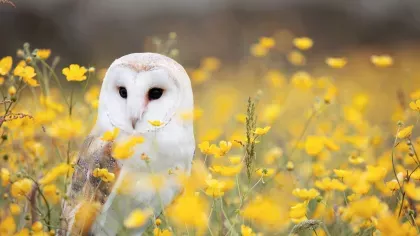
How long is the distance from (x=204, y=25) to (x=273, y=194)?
5.19 meters

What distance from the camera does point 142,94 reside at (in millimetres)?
1641

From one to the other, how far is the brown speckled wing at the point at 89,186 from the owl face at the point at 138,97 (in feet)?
0.27

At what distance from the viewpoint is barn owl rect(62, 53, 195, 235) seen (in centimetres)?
166

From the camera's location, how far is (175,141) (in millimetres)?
1709

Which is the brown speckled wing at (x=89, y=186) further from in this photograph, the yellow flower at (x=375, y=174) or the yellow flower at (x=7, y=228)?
the yellow flower at (x=375, y=174)

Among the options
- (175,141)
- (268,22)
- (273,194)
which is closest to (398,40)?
(268,22)

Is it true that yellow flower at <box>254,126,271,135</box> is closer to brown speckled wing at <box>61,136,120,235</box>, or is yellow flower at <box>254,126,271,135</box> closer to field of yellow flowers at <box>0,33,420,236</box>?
field of yellow flowers at <box>0,33,420,236</box>

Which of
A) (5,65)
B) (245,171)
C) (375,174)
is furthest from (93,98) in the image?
(375,174)

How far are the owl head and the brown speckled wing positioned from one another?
6 centimetres

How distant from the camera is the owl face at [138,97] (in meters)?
1.64

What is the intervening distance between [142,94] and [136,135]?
0.11 metres

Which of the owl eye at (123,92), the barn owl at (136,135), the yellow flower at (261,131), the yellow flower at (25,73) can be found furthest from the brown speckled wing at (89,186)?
the yellow flower at (261,131)

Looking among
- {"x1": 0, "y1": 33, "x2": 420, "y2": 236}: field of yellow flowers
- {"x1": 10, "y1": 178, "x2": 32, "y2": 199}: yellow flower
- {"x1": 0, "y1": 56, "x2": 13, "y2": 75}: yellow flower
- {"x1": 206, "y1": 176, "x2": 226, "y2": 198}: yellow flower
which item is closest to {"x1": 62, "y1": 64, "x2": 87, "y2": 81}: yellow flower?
{"x1": 0, "y1": 33, "x2": 420, "y2": 236}: field of yellow flowers

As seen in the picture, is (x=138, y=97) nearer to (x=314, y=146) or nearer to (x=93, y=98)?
(x=314, y=146)
